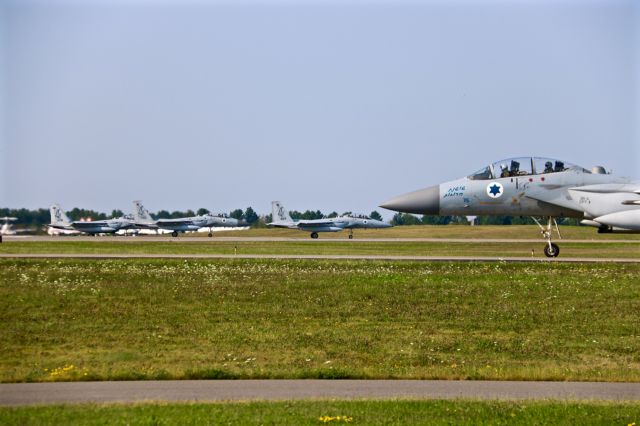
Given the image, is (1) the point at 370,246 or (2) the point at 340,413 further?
(1) the point at 370,246

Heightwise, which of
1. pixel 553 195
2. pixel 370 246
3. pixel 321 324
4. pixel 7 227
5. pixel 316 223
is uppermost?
pixel 553 195

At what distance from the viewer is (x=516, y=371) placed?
12188 millimetres

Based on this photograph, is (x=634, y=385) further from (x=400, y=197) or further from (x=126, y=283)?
(x=400, y=197)

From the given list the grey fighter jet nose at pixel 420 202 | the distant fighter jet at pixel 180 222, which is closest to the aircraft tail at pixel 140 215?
the distant fighter jet at pixel 180 222

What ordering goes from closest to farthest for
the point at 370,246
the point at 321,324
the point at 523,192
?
the point at 321,324, the point at 523,192, the point at 370,246

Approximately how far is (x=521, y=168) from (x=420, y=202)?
13.8ft

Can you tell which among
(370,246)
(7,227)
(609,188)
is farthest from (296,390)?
(370,246)

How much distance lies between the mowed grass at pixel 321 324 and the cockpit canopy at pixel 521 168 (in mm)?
4464

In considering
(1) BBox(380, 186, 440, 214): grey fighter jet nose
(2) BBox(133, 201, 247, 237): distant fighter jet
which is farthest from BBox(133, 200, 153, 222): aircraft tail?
(1) BBox(380, 186, 440, 214): grey fighter jet nose

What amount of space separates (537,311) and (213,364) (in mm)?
9212

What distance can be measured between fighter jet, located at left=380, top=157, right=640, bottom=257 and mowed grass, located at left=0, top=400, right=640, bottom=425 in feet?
72.3

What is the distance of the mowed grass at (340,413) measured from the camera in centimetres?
880

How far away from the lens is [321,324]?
1723 centimetres

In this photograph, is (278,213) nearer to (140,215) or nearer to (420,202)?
(140,215)
